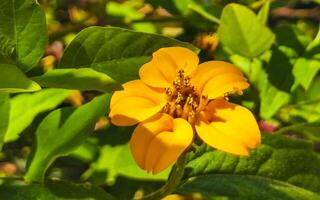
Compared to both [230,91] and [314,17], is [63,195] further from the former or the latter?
[314,17]

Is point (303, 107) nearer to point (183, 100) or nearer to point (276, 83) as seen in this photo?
point (276, 83)

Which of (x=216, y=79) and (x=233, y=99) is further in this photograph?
(x=233, y=99)

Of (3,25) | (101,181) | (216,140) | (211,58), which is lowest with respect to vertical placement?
(101,181)

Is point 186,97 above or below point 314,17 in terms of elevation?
above

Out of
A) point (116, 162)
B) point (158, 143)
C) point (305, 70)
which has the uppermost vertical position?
point (158, 143)

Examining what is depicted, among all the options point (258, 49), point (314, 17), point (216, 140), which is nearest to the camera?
point (216, 140)

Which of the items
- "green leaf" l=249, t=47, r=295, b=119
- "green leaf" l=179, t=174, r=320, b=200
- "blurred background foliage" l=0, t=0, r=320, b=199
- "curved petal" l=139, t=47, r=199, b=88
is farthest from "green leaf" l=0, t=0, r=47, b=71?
"green leaf" l=249, t=47, r=295, b=119

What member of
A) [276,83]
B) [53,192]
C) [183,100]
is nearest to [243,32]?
[276,83]

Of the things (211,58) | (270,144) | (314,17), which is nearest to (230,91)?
(270,144)

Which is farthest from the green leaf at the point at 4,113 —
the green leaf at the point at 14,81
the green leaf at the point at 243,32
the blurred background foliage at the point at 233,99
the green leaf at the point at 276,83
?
the green leaf at the point at 276,83
